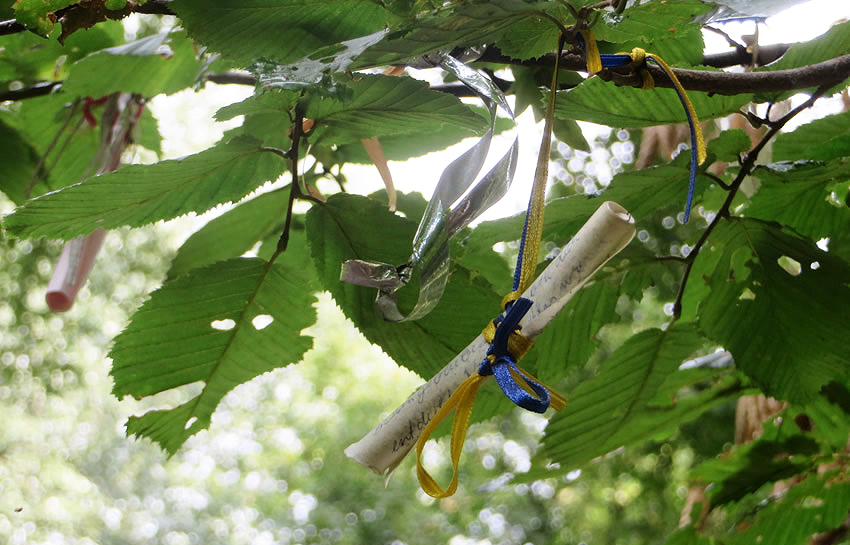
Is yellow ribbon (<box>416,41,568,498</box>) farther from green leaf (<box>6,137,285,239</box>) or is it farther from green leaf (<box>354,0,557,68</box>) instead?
green leaf (<box>6,137,285,239</box>)

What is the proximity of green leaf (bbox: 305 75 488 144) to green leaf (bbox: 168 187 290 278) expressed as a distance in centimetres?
14

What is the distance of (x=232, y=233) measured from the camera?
18.3 inches

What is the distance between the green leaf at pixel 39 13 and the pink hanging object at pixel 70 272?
0.16m

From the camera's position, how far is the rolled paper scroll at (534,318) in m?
0.22

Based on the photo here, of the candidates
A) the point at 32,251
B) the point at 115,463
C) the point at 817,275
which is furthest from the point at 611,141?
the point at 115,463

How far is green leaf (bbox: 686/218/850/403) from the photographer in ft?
1.19

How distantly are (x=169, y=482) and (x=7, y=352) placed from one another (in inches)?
46.9

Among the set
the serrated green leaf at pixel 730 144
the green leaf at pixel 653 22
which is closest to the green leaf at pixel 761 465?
the serrated green leaf at pixel 730 144

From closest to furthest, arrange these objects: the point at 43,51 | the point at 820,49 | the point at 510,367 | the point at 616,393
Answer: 1. the point at 510,367
2. the point at 820,49
3. the point at 616,393
4. the point at 43,51

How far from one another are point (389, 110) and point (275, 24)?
0.05 metres

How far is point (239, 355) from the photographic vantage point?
1.21 feet

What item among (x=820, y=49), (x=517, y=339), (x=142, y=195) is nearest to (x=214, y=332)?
(x=142, y=195)

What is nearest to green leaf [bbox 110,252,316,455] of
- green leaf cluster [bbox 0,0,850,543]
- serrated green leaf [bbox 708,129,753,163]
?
green leaf cluster [bbox 0,0,850,543]

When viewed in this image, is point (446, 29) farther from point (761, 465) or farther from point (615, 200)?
point (761, 465)
